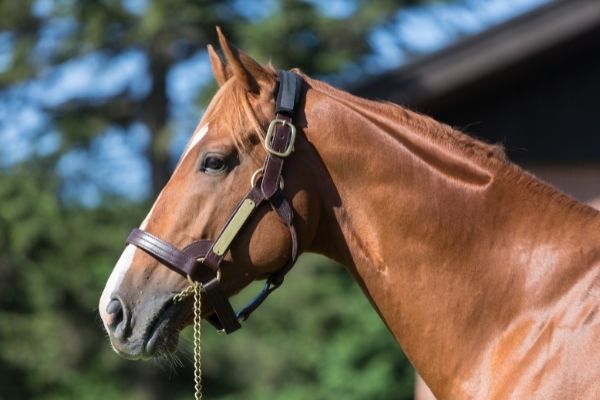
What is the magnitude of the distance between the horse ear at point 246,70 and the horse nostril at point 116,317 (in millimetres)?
863

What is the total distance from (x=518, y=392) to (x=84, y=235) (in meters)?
13.0

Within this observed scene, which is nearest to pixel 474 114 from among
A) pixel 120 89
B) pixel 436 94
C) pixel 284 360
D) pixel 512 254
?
pixel 436 94

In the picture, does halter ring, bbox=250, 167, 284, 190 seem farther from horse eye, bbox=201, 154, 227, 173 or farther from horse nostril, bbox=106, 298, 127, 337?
horse nostril, bbox=106, 298, 127, 337

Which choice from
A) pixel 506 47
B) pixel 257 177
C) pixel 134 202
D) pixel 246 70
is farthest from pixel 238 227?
pixel 134 202

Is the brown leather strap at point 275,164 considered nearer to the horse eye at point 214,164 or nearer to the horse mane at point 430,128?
the horse eye at point 214,164

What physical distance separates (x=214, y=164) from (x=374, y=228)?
59 cm

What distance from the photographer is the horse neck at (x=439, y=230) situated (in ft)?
11.0

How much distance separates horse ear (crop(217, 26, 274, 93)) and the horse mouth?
0.80 meters

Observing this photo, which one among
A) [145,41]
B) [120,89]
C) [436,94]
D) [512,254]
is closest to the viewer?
[512,254]

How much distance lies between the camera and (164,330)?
3.48 m

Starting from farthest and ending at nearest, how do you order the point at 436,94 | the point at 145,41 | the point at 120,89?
1. the point at 120,89
2. the point at 145,41
3. the point at 436,94

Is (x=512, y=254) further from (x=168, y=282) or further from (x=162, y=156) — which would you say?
(x=162, y=156)

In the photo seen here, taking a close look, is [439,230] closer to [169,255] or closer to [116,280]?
[169,255]

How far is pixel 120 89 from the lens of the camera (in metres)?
15.4
